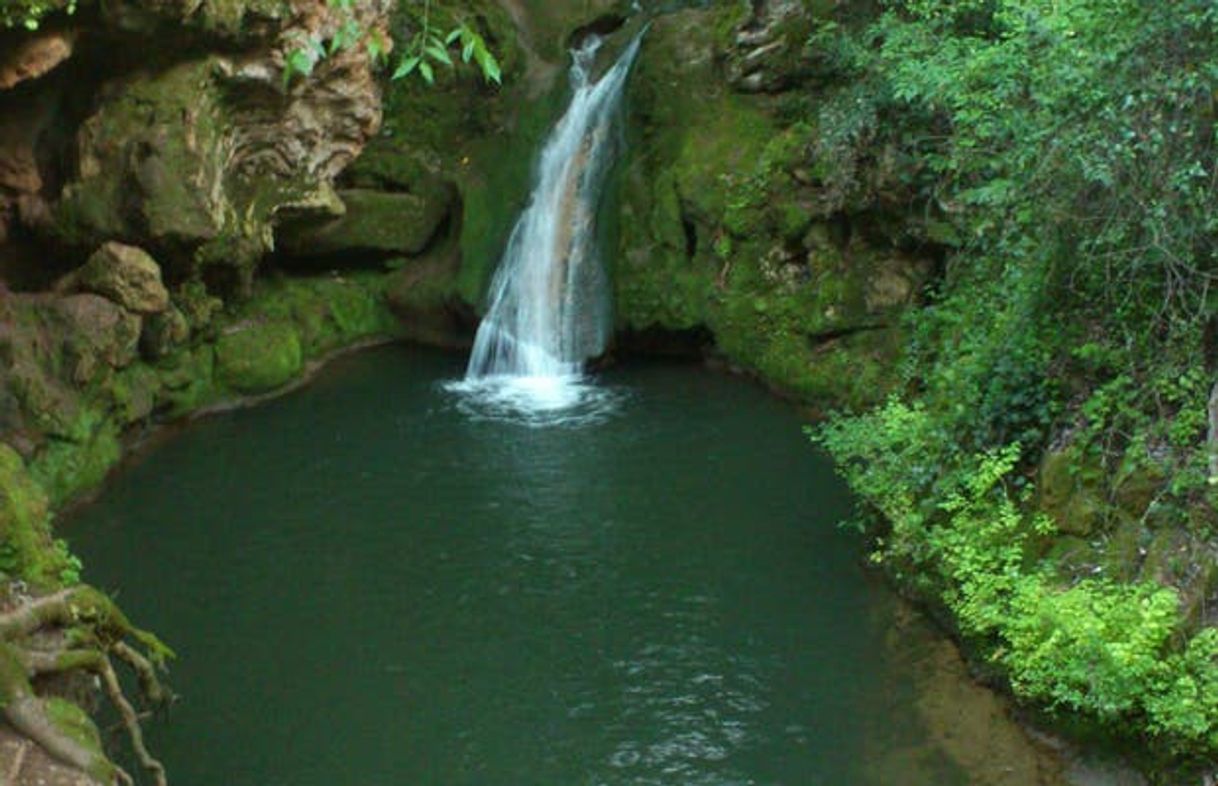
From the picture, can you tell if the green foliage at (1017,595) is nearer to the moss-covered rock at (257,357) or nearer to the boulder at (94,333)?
the boulder at (94,333)

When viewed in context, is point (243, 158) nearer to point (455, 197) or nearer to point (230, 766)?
point (455, 197)

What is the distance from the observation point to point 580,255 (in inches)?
838

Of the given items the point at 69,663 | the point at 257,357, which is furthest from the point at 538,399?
the point at 69,663

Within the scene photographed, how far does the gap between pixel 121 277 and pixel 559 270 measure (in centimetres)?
767

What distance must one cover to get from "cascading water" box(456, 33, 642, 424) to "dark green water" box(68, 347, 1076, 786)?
2.87 m

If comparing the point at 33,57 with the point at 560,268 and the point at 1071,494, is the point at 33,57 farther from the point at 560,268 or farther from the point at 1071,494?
the point at 1071,494

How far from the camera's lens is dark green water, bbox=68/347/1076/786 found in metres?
9.56

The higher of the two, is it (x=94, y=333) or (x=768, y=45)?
(x=768, y=45)

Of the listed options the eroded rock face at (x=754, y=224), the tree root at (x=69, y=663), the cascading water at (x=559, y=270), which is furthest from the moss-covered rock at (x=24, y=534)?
the cascading water at (x=559, y=270)

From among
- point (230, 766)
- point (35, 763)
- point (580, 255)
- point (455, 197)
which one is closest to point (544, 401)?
point (580, 255)

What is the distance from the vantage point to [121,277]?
15.5 m

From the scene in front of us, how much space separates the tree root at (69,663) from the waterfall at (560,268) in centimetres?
Answer: 1186

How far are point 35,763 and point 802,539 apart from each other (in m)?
8.02

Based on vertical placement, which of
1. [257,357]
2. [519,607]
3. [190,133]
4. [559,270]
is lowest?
[519,607]
